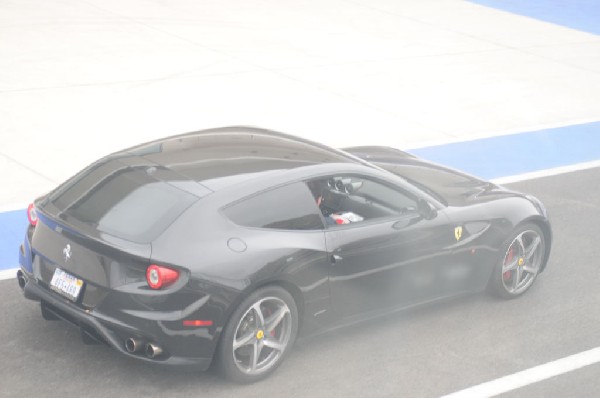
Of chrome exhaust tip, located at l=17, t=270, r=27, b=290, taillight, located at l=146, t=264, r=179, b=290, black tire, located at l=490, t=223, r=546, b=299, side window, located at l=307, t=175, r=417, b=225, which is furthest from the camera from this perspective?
black tire, located at l=490, t=223, r=546, b=299

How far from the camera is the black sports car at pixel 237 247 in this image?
21.5ft

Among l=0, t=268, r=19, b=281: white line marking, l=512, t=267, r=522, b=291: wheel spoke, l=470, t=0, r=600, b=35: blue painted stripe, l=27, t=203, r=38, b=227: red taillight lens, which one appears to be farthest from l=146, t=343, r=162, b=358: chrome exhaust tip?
l=470, t=0, r=600, b=35: blue painted stripe

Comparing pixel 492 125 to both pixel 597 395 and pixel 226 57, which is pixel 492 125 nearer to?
pixel 226 57

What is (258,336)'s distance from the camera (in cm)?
694

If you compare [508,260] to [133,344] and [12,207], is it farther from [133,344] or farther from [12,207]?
[12,207]

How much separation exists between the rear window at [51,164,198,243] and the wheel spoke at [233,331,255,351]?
A: 0.89 meters

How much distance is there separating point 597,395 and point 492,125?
306 inches

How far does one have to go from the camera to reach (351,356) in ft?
25.0

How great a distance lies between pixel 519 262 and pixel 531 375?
153 centimetres

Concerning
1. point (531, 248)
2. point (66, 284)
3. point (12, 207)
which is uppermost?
point (531, 248)

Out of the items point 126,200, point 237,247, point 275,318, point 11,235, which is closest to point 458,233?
point 275,318

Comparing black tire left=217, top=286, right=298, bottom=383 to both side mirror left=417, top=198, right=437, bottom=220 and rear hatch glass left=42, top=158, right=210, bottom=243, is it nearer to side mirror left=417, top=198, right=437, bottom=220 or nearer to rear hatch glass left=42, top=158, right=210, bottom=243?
rear hatch glass left=42, top=158, right=210, bottom=243

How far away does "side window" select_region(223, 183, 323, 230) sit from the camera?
7.00 m

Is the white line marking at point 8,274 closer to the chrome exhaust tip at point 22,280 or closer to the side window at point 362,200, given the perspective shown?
the chrome exhaust tip at point 22,280
